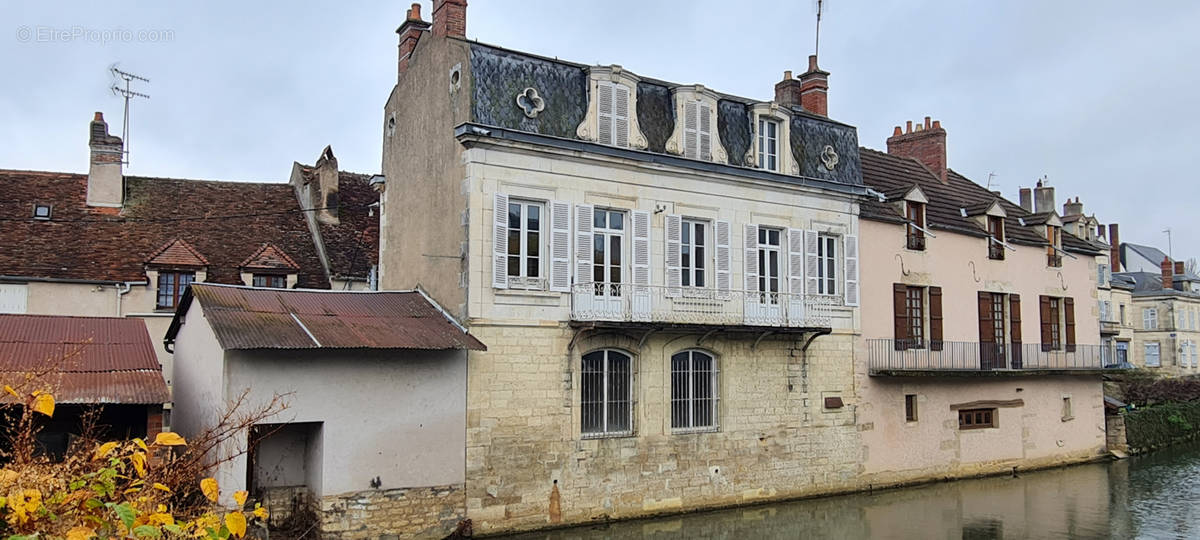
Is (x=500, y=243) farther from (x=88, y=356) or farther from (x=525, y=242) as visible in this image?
(x=88, y=356)

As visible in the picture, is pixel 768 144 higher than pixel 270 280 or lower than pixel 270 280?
higher

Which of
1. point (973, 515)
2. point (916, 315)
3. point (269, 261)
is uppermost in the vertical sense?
point (269, 261)

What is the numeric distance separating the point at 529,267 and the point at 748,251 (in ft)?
16.1

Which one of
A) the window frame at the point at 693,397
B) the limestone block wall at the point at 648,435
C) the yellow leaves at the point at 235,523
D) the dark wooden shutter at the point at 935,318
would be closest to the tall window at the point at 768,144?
the limestone block wall at the point at 648,435

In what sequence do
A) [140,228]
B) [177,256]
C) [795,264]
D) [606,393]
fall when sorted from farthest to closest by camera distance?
[140,228] < [177,256] < [795,264] < [606,393]

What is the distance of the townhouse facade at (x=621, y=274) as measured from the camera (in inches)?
621

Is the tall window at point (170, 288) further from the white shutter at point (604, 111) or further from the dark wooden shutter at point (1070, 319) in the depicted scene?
the dark wooden shutter at point (1070, 319)

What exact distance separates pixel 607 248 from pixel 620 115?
244 cm

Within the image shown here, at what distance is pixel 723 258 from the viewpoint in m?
18.5

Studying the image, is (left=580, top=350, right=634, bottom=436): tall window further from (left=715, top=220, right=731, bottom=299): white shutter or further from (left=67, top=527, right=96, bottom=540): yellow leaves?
(left=67, top=527, right=96, bottom=540): yellow leaves

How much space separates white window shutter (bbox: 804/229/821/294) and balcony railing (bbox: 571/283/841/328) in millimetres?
271

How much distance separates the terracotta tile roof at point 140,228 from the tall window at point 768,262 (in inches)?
405

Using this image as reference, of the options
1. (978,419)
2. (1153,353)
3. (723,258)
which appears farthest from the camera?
(1153,353)

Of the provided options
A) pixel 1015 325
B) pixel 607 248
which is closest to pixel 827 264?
pixel 607 248
